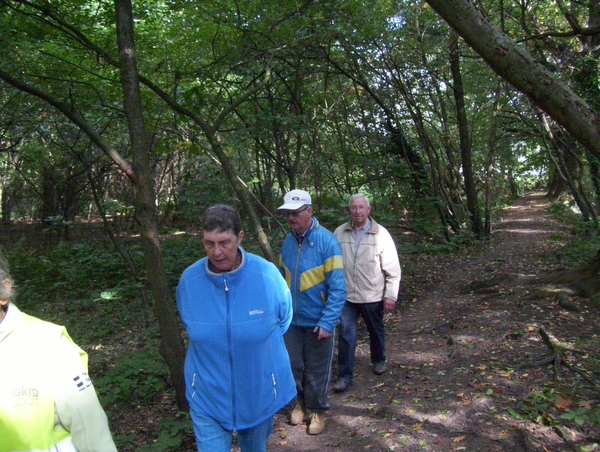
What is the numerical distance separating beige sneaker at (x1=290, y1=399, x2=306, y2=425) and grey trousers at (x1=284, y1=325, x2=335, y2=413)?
223mm

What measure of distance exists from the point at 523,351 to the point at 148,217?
154 inches

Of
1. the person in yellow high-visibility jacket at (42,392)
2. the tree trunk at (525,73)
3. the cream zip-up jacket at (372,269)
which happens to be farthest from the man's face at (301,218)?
the person in yellow high-visibility jacket at (42,392)

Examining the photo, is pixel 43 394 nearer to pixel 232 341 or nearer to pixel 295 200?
pixel 232 341

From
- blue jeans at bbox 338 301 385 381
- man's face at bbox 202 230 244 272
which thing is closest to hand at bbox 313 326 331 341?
blue jeans at bbox 338 301 385 381

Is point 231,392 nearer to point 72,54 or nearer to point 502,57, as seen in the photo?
point 502,57

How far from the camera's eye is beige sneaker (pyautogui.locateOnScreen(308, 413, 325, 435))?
14.3 feet

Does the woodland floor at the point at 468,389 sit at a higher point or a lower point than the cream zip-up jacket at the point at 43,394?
lower

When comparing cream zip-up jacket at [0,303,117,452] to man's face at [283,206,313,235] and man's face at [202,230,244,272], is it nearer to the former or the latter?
man's face at [202,230,244,272]

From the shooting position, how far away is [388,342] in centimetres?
675

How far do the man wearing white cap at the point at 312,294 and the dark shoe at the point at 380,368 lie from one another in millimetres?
1208

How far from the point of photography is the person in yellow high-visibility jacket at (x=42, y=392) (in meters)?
1.76

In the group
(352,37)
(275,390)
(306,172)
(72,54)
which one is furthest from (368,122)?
(275,390)

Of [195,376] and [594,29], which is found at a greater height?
[594,29]

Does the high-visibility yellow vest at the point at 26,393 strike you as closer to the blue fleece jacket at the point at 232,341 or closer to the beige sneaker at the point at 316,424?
the blue fleece jacket at the point at 232,341
